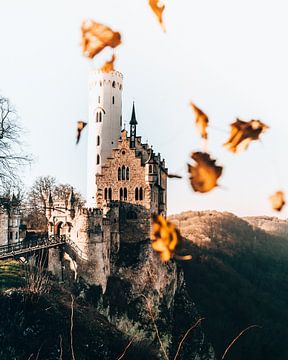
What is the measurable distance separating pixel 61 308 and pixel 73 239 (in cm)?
1048

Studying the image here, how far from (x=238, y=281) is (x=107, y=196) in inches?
1422

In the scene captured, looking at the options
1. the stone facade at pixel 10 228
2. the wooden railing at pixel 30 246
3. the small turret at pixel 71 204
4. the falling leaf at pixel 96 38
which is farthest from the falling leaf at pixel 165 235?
the stone facade at pixel 10 228

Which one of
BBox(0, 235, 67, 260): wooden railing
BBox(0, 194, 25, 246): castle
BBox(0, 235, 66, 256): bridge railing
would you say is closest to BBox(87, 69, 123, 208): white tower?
BBox(0, 235, 66, 256): bridge railing

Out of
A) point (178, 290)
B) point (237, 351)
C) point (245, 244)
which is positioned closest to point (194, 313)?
point (178, 290)

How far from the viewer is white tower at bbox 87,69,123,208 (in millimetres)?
34781

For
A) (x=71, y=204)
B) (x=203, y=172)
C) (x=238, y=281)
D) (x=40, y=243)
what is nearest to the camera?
(x=203, y=172)

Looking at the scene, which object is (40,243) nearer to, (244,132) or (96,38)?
(96,38)

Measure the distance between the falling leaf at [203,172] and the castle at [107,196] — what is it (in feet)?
88.5

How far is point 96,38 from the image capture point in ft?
8.73

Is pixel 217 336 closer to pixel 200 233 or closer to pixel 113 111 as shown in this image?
pixel 113 111

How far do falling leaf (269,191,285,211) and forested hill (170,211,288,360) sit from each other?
34138 millimetres

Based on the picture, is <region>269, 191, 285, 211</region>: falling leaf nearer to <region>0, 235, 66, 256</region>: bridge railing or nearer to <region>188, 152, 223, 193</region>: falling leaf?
<region>188, 152, 223, 193</region>: falling leaf

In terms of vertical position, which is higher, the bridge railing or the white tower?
the white tower

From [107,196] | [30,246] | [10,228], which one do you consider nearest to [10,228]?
[10,228]
